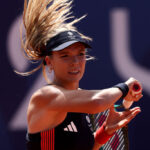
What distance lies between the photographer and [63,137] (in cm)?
163

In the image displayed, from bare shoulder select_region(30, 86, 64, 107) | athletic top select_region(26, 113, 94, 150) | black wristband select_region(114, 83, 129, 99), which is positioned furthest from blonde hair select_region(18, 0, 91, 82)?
black wristband select_region(114, 83, 129, 99)

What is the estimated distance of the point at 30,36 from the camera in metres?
1.81

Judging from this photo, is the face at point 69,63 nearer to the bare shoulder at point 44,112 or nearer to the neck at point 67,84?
the neck at point 67,84

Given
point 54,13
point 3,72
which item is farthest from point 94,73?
point 54,13

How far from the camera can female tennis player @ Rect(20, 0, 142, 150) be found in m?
→ 1.45

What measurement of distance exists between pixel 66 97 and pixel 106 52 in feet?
5.32

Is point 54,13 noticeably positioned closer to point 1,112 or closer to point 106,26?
point 106,26

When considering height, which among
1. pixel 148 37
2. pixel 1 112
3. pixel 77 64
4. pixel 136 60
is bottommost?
pixel 1 112

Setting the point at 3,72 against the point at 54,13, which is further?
the point at 3,72

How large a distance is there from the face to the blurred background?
51.8 inches

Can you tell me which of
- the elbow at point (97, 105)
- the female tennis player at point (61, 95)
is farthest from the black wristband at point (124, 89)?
the elbow at point (97, 105)

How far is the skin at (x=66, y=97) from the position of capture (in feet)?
4.71

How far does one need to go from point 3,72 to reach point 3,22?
0.51 meters

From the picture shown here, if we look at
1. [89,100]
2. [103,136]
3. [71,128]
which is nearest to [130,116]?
[103,136]
